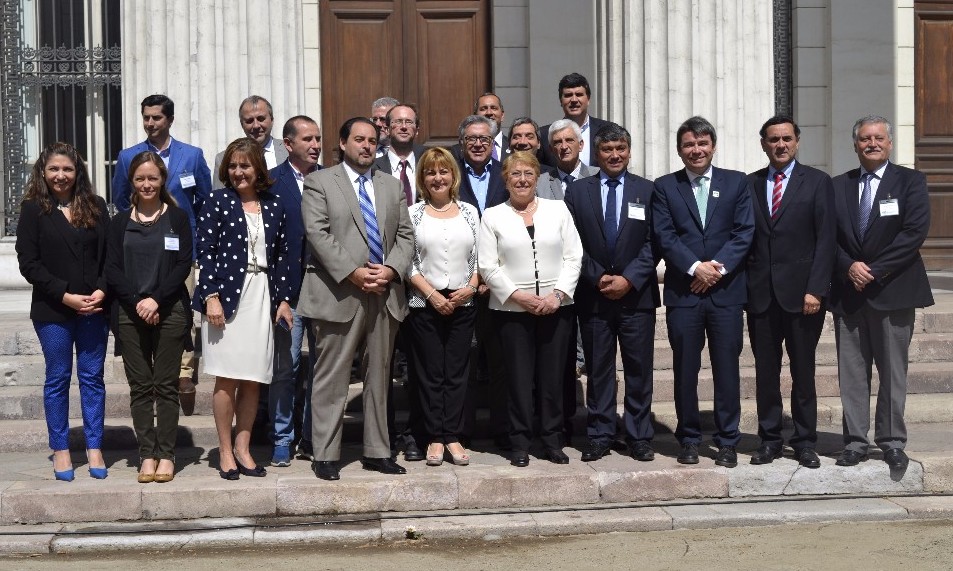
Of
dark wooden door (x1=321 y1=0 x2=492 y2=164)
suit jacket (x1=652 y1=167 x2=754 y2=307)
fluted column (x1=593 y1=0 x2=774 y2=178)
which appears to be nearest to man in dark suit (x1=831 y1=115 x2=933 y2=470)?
suit jacket (x1=652 y1=167 x2=754 y2=307)

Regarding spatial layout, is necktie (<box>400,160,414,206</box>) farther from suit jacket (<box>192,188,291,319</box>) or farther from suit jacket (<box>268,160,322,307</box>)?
suit jacket (<box>192,188,291,319</box>)

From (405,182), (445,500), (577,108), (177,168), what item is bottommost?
(445,500)

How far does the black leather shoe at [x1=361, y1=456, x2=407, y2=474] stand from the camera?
7059 millimetres

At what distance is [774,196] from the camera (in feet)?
23.9

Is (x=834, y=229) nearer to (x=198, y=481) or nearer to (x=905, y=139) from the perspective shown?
(x=198, y=481)

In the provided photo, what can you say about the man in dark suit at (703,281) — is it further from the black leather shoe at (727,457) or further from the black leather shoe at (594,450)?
the black leather shoe at (594,450)

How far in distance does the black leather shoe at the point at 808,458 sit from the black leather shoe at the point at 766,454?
0.11 meters

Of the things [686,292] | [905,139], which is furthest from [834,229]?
[905,139]

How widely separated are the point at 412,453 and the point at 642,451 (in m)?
1.32

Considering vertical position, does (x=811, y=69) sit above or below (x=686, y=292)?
above

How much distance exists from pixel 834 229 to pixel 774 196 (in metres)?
0.38

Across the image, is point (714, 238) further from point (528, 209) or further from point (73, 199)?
point (73, 199)

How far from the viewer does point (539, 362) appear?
7.43 metres

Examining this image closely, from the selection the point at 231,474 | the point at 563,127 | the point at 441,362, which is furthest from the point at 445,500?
the point at 563,127
